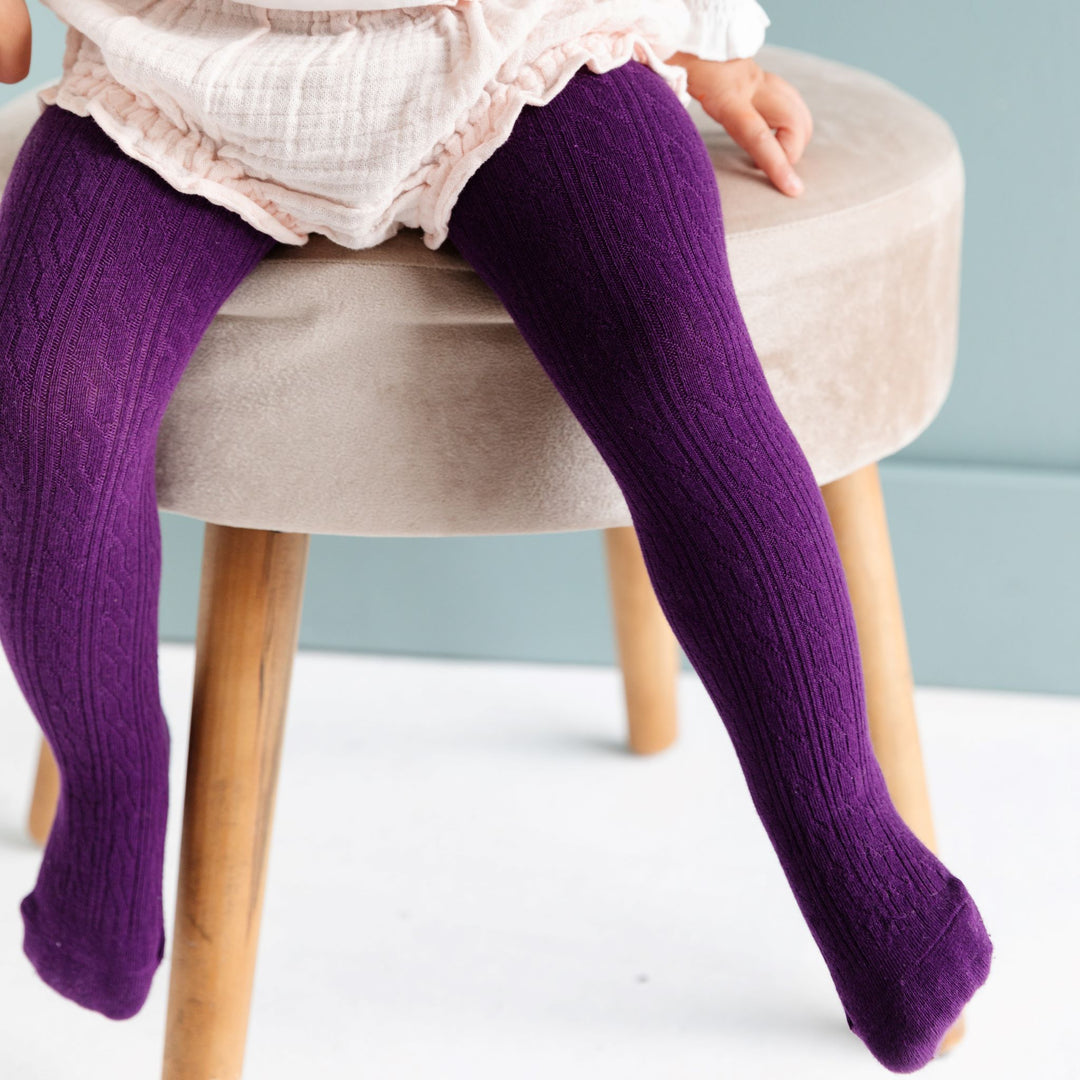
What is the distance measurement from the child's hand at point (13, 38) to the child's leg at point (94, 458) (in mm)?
30

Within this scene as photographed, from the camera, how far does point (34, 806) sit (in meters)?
0.84

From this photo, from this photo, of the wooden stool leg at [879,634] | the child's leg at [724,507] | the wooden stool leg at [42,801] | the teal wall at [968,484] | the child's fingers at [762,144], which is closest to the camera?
the child's leg at [724,507]

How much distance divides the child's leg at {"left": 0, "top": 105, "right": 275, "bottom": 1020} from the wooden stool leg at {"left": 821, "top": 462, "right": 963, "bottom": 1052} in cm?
32

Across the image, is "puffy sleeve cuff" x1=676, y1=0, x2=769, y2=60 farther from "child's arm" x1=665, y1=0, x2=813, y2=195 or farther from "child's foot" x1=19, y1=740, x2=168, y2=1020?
"child's foot" x1=19, y1=740, x2=168, y2=1020

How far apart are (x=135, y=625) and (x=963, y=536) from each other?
66 cm

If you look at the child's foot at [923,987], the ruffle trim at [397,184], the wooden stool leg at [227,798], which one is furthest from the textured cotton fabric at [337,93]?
the child's foot at [923,987]

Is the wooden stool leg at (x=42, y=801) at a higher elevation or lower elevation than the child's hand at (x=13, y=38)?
lower

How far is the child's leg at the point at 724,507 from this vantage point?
49cm

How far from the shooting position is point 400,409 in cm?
55

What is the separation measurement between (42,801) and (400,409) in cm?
43

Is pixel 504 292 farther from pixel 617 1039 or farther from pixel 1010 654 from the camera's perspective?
pixel 1010 654

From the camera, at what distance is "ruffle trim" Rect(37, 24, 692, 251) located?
20.0 inches

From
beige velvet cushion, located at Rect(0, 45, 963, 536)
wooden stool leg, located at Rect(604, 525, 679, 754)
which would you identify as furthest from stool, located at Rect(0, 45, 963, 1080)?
wooden stool leg, located at Rect(604, 525, 679, 754)

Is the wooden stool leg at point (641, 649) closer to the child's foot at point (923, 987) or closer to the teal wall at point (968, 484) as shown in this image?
the teal wall at point (968, 484)
